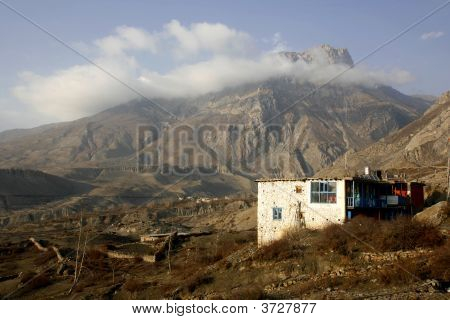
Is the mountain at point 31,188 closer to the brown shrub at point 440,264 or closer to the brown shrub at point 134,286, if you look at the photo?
the brown shrub at point 134,286

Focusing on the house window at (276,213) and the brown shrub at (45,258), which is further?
the brown shrub at (45,258)

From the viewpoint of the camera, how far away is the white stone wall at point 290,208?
27.4 metres

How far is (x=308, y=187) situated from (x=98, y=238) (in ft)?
110

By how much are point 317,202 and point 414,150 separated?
83.9 metres

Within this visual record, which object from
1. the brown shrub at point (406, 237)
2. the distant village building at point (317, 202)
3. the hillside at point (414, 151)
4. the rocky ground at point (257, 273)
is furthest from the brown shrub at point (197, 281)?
the hillside at point (414, 151)

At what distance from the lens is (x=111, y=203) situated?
117m

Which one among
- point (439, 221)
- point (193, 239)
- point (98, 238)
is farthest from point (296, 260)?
point (98, 238)

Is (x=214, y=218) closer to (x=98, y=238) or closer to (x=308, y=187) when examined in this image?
(x=98, y=238)

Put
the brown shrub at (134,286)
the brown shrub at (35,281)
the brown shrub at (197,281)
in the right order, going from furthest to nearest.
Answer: the brown shrub at (35,281), the brown shrub at (134,286), the brown shrub at (197,281)

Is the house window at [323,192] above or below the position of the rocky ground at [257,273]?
above

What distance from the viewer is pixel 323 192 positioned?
28.0 metres

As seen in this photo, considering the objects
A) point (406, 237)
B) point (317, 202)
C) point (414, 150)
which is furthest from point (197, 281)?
point (414, 150)
